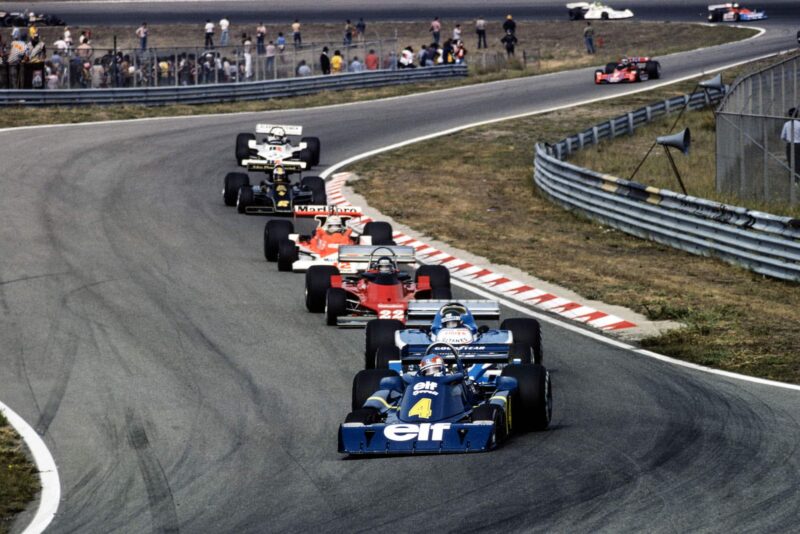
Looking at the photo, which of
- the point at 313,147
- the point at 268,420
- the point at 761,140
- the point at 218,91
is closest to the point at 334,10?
the point at 218,91

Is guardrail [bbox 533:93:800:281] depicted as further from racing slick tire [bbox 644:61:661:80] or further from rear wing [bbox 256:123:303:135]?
racing slick tire [bbox 644:61:661:80]

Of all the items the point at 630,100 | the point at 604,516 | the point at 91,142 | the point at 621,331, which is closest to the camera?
the point at 604,516

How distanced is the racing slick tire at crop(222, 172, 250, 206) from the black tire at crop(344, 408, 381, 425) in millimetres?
16978

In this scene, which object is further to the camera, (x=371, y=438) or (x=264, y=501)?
(x=371, y=438)

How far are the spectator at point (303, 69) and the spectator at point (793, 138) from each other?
2888 cm

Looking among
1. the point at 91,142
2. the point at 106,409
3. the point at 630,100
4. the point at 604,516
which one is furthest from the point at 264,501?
the point at 630,100

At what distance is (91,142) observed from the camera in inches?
1556

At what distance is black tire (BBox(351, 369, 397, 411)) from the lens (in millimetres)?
14422

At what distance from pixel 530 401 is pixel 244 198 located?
16.5m

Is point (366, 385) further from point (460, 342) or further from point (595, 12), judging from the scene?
point (595, 12)

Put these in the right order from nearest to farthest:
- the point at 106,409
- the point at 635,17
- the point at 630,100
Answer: the point at 106,409 < the point at 630,100 < the point at 635,17

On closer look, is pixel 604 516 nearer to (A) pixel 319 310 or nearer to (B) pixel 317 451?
(B) pixel 317 451

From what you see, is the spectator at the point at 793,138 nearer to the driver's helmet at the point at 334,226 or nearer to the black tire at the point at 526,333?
the driver's helmet at the point at 334,226

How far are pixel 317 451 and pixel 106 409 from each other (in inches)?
121
